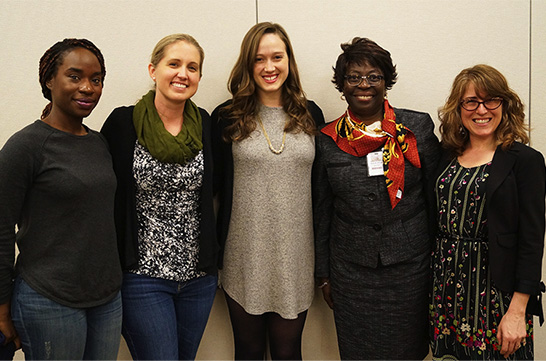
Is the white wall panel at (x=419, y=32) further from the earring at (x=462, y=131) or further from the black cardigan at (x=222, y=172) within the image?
the earring at (x=462, y=131)

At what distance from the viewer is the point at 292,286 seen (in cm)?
210

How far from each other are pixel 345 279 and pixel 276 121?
0.89 metres

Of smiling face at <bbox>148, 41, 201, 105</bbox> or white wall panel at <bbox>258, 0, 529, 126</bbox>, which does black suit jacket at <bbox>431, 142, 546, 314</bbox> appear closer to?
white wall panel at <bbox>258, 0, 529, 126</bbox>

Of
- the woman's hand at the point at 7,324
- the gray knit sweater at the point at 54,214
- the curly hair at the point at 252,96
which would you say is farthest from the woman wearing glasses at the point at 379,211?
the woman's hand at the point at 7,324

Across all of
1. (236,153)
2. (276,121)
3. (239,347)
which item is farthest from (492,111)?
(239,347)

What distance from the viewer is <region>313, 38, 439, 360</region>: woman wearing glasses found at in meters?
2.03

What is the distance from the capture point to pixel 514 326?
1.75 meters

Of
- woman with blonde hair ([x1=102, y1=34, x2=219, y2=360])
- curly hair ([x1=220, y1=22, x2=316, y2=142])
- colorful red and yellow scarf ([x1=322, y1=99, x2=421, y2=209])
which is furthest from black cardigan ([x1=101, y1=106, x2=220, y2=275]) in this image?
colorful red and yellow scarf ([x1=322, y1=99, x2=421, y2=209])

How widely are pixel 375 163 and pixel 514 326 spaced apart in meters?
0.92

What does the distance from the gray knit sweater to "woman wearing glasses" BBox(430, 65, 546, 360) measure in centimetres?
152

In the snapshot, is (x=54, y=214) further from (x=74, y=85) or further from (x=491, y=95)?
(x=491, y=95)

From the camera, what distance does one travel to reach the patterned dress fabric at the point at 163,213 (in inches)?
72.9

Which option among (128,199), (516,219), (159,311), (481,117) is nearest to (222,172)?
(128,199)

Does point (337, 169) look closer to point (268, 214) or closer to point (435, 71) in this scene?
point (268, 214)
